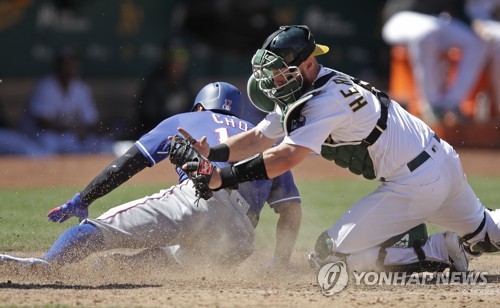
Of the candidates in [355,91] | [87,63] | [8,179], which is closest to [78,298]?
[355,91]

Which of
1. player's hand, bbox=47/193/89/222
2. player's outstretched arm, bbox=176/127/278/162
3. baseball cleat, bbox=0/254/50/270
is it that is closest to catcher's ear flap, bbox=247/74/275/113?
Result: player's outstretched arm, bbox=176/127/278/162

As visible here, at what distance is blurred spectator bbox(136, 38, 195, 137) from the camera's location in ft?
Answer: 43.8

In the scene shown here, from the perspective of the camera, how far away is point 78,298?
5.26m

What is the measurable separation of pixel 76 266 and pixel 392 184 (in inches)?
81.3

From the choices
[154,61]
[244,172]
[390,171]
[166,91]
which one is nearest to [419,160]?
[390,171]

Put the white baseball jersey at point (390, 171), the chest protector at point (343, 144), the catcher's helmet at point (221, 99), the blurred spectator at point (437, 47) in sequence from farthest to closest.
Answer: the blurred spectator at point (437, 47), the catcher's helmet at point (221, 99), the white baseball jersey at point (390, 171), the chest protector at point (343, 144)

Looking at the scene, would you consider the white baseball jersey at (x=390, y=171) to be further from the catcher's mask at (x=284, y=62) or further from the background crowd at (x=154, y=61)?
the background crowd at (x=154, y=61)

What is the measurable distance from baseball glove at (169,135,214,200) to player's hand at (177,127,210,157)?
25 centimetres

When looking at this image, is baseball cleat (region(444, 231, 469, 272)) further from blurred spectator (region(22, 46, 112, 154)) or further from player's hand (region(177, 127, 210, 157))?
blurred spectator (region(22, 46, 112, 154))

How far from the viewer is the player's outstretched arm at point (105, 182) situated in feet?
20.2

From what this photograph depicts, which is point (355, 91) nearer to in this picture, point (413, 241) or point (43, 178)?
point (413, 241)

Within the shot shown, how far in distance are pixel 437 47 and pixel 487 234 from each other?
7979 millimetres

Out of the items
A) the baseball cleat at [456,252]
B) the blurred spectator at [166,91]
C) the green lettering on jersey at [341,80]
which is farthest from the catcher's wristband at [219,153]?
the blurred spectator at [166,91]

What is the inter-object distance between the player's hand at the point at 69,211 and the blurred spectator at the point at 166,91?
23.3 ft
